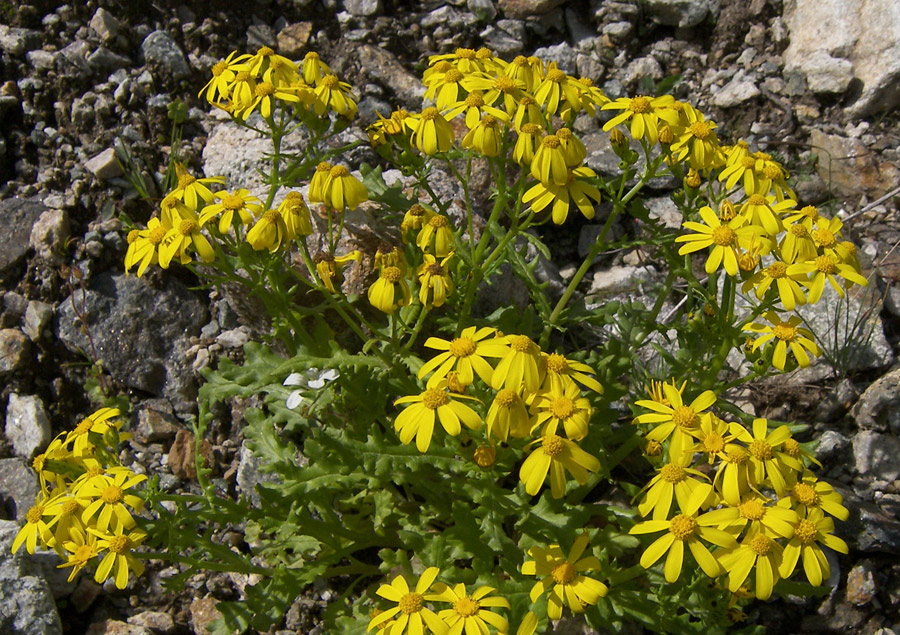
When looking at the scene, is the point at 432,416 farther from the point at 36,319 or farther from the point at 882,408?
the point at 36,319

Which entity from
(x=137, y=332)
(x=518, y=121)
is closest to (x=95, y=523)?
(x=137, y=332)

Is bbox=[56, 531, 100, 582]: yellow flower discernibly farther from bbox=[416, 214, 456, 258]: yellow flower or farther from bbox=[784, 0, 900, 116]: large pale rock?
bbox=[784, 0, 900, 116]: large pale rock

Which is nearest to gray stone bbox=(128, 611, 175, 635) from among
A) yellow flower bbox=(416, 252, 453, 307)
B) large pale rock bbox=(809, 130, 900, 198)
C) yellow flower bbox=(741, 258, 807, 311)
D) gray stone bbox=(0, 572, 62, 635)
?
gray stone bbox=(0, 572, 62, 635)

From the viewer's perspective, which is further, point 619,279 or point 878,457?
point 619,279

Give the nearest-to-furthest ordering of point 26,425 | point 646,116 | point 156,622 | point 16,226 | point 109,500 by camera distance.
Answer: point 109,500
point 646,116
point 156,622
point 26,425
point 16,226

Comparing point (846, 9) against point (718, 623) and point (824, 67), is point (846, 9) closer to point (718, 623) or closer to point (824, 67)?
point (824, 67)

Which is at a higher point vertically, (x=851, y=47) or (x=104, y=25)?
(x=851, y=47)

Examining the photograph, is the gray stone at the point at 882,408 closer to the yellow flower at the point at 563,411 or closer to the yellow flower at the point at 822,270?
the yellow flower at the point at 822,270

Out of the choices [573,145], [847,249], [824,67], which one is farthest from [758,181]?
[824,67]
